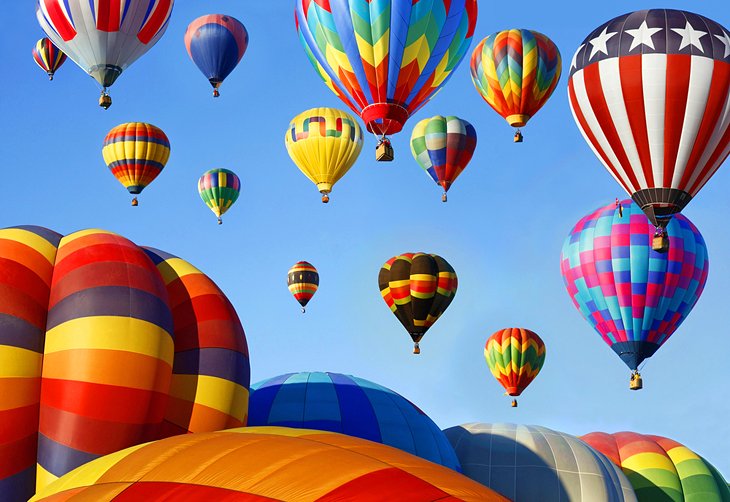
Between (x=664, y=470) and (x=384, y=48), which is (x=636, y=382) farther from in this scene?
(x=384, y=48)

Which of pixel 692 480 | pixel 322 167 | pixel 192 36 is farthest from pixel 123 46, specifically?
pixel 692 480

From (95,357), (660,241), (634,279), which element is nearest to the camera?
(95,357)

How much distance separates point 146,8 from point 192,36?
9877 millimetres

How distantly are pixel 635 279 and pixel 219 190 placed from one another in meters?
15.5

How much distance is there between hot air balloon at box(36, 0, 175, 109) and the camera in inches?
934

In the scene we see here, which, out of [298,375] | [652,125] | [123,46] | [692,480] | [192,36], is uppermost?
[192,36]

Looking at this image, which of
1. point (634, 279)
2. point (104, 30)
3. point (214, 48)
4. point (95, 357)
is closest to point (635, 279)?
point (634, 279)

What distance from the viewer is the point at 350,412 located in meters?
16.3

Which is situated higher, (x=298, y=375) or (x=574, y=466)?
(x=298, y=375)

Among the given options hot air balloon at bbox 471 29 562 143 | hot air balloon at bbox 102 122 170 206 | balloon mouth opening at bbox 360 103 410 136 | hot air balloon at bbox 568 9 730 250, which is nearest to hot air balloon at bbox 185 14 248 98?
hot air balloon at bbox 102 122 170 206

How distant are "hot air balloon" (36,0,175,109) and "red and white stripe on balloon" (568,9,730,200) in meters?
9.10

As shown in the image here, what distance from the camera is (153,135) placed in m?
31.9

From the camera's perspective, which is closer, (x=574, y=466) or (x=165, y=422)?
(x=165, y=422)

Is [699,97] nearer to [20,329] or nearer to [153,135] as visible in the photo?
[20,329]
